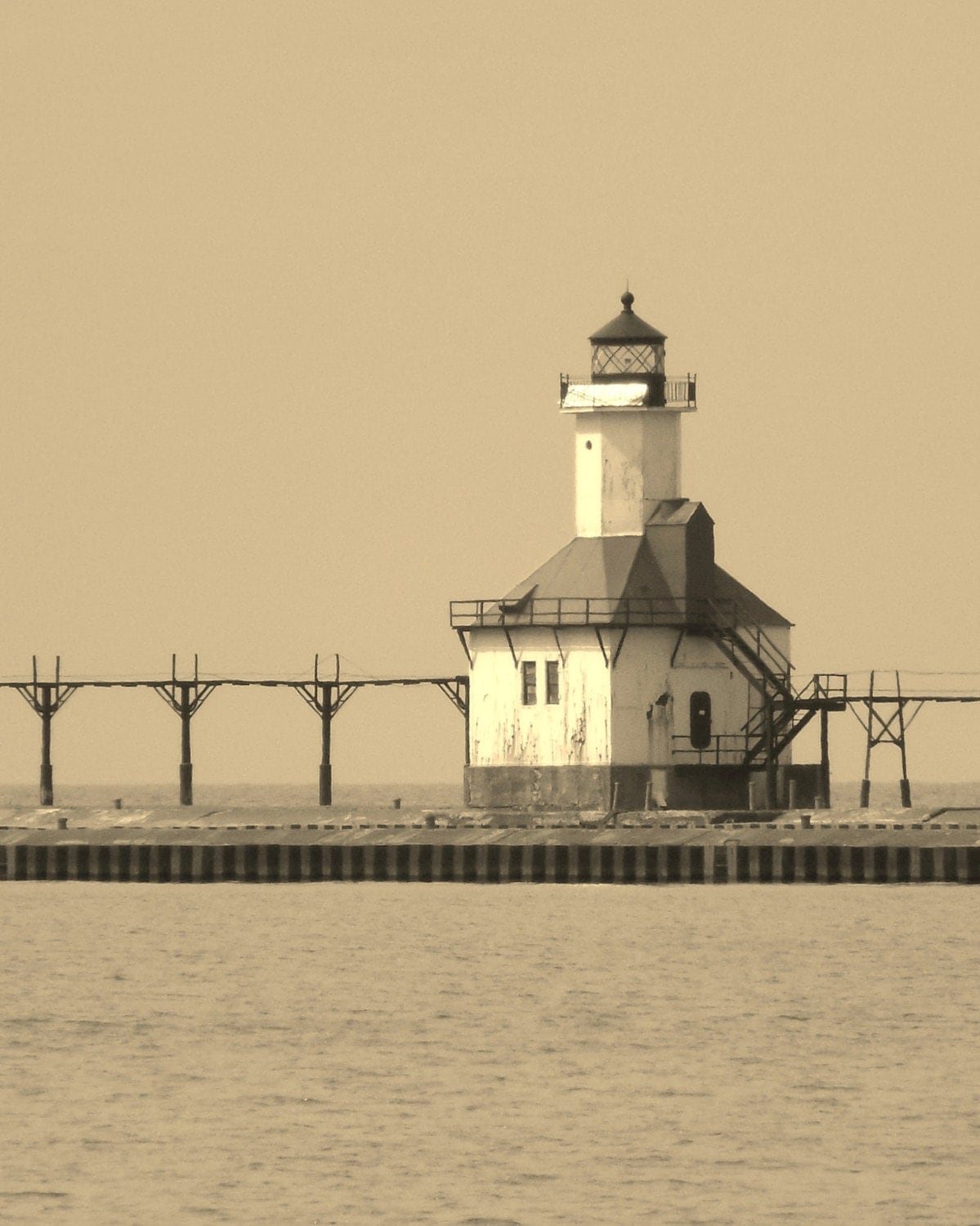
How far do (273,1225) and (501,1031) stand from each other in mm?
13457

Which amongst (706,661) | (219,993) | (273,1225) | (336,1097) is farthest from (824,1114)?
(706,661)

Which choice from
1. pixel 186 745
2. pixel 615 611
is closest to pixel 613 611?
pixel 615 611

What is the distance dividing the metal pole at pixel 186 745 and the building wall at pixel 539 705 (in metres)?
17.3

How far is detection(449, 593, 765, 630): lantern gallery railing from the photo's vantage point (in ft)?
255

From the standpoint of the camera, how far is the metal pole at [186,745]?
9581 cm

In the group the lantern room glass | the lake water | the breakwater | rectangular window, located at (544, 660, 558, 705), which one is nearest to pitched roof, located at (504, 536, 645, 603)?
rectangular window, located at (544, 660, 558, 705)

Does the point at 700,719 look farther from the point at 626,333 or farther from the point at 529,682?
the point at 626,333

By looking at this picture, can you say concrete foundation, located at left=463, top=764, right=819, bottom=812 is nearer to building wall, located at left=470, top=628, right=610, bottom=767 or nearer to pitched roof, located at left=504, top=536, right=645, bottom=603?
building wall, located at left=470, top=628, right=610, bottom=767

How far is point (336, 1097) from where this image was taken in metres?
37.0

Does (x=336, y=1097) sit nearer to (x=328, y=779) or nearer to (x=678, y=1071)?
(x=678, y=1071)

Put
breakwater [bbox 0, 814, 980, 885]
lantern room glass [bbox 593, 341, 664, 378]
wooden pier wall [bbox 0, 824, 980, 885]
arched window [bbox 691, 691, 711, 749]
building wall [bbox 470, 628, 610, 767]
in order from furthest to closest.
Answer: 1. lantern room glass [bbox 593, 341, 664, 378]
2. arched window [bbox 691, 691, 711, 749]
3. building wall [bbox 470, 628, 610, 767]
4. breakwater [bbox 0, 814, 980, 885]
5. wooden pier wall [bbox 0, 824, 980, 885]

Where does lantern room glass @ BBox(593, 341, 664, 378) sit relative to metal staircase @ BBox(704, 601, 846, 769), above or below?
above

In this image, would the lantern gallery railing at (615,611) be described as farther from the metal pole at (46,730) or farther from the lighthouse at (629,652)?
the metal pole at (46,730)

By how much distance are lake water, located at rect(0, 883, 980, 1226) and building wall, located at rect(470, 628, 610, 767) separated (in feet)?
48.0
